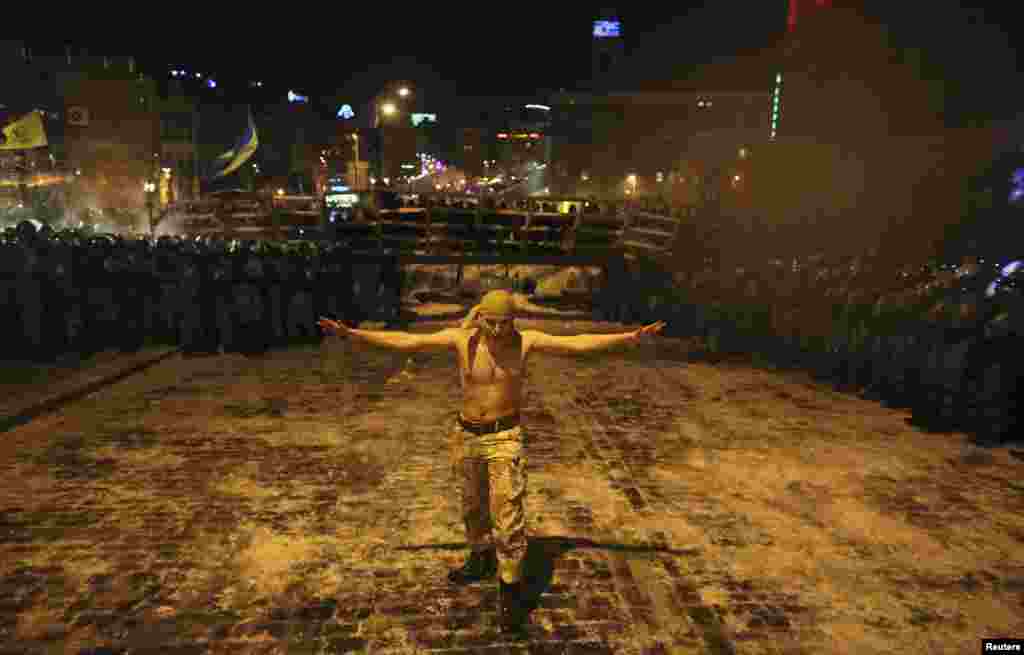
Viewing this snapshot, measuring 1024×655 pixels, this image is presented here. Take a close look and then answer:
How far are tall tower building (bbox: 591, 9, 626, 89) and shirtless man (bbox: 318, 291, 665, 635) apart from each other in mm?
92291

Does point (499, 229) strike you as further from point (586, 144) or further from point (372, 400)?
point (586, 144)

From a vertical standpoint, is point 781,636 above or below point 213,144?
below

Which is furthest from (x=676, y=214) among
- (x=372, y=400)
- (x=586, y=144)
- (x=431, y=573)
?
(x=586, y=144)

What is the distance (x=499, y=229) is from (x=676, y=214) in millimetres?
4828

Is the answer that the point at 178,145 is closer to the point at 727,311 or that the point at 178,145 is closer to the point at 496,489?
the point at 727,311

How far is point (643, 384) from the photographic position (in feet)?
35.7

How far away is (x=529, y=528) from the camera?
604 centimetres

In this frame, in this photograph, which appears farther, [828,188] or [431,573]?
[828,188]

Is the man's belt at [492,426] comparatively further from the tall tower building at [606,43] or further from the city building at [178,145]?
the tall tower building at [606,43]

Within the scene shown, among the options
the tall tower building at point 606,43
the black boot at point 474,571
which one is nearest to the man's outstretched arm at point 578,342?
the black boot at point 474,571

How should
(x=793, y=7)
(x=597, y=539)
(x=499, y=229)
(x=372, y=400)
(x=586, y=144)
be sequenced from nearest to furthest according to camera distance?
(x=597, y=539) < (x=372, y=400) < (x=793, y=7) < (x=499, y=229) < (x=586, y=144)

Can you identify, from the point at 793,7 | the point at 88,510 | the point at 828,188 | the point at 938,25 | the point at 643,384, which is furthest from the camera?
the point at 793,7

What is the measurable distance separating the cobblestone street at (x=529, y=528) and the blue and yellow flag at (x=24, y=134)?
17205 mm

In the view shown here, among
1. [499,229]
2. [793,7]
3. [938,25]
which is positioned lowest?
[499,229]
